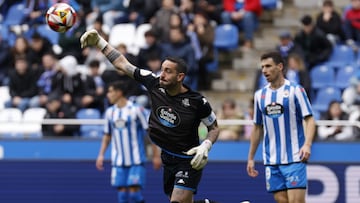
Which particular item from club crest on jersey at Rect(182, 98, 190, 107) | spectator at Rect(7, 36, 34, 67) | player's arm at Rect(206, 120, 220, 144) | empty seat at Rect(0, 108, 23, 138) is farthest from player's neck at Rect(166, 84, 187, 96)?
spectator at Rect(7, 36, 34, 67)

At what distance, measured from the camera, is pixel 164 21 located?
17984mm

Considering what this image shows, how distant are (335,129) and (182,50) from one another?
129 inches

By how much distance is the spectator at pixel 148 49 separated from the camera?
1723 cm

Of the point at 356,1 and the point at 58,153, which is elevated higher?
the point at 356,1

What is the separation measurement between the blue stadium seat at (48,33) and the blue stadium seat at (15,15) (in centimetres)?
54

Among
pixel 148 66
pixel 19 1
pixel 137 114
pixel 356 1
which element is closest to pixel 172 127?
pixel 137 114

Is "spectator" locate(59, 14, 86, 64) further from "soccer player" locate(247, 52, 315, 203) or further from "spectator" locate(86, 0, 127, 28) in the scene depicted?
"soccer player" locate(247, 52, 315, 203)

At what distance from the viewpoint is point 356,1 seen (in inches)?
687

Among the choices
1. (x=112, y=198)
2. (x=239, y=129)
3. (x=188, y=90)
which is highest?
(x=188, y=90)

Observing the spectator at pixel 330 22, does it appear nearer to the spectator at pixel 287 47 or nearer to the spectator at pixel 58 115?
the spectator at pixel 287 47

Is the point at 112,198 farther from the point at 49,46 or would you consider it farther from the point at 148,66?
the point at 49,46

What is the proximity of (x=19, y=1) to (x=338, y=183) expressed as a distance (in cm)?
842

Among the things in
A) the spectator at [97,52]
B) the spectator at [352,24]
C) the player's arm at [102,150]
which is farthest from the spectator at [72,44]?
the spectator at [352,24]

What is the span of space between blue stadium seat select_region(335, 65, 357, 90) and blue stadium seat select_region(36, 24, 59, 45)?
17.4ft
